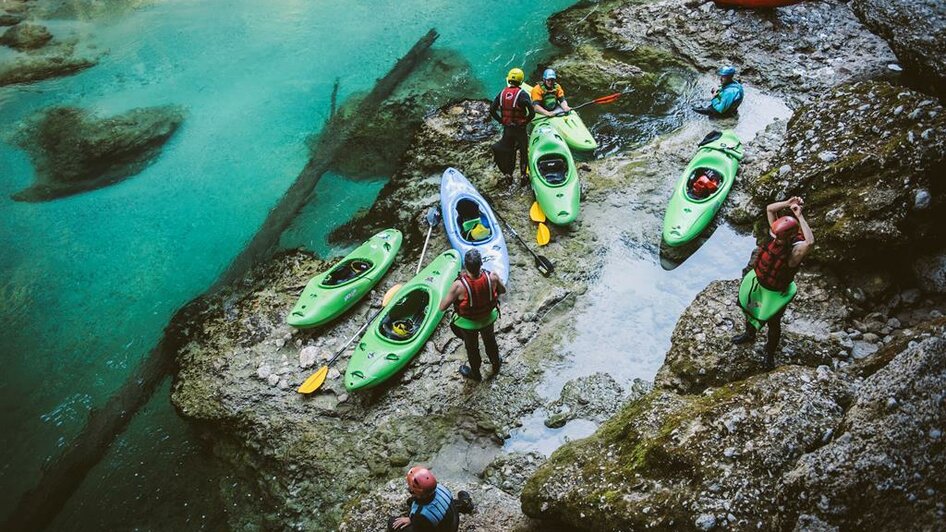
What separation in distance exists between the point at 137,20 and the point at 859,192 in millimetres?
14918

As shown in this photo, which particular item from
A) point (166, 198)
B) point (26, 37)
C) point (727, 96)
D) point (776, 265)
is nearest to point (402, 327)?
point (776, 265)

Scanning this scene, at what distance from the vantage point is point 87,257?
28.5ft

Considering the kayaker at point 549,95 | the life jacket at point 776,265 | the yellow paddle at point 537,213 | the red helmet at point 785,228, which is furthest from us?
the kayaker at point 549,95

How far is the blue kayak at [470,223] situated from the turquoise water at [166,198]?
1.66m

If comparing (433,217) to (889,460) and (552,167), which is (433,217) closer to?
(552,167)

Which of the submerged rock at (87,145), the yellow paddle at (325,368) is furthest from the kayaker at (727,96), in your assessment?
the submerged rock at (87,145)

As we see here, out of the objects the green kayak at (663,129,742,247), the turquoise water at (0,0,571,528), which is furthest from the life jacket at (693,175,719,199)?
the turquoise water at (0,0,571,528)

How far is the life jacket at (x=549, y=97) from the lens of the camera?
802 centimetres

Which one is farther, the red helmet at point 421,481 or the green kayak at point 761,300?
the green kayak at point 761,300

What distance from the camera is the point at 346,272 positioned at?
6.96 m

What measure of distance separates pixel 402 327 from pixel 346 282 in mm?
→ 962

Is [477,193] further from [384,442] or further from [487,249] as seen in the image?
[384,442]

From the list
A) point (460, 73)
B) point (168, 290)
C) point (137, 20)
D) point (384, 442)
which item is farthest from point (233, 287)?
point (137, 20)

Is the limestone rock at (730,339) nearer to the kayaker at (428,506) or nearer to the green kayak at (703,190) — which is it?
the green kayak at (703,190)
